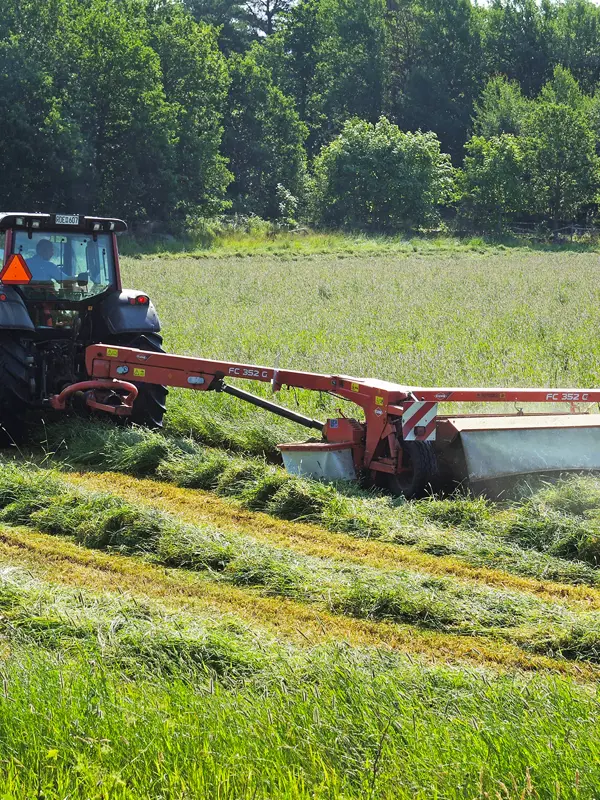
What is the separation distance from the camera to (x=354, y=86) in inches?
2502

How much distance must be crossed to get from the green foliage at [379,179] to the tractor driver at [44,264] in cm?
3608

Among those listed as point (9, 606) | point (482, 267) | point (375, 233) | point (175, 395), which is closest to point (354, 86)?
point (375, 233)

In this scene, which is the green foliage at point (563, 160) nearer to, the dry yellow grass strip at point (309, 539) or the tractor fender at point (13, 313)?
the tractor fender at point (13, 313)

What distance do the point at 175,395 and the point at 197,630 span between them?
6.08m

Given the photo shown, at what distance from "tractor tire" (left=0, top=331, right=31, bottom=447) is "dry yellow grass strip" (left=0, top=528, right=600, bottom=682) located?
249cm

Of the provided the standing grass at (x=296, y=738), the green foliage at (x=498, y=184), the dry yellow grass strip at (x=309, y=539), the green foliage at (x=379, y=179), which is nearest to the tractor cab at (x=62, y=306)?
the dry yellow grass strip at (x=309, y=539)

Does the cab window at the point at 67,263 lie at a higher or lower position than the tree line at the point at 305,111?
lower

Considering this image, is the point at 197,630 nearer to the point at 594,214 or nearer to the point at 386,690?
the point at 386,690

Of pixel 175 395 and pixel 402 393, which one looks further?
pixel 175 395

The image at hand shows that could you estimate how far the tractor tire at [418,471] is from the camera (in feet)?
23.1

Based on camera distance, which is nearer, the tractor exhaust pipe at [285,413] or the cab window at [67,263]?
the tractor exhaust pipe at [285,413]

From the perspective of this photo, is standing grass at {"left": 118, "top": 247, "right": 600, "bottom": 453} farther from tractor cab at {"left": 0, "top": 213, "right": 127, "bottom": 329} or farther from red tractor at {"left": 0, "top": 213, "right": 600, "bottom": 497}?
tractor cab at {"left": 0, "top": 213, "right": 127, "bottom": 329}

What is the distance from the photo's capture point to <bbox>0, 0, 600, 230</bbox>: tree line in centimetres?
3875

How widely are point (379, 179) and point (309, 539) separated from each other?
40.9m
